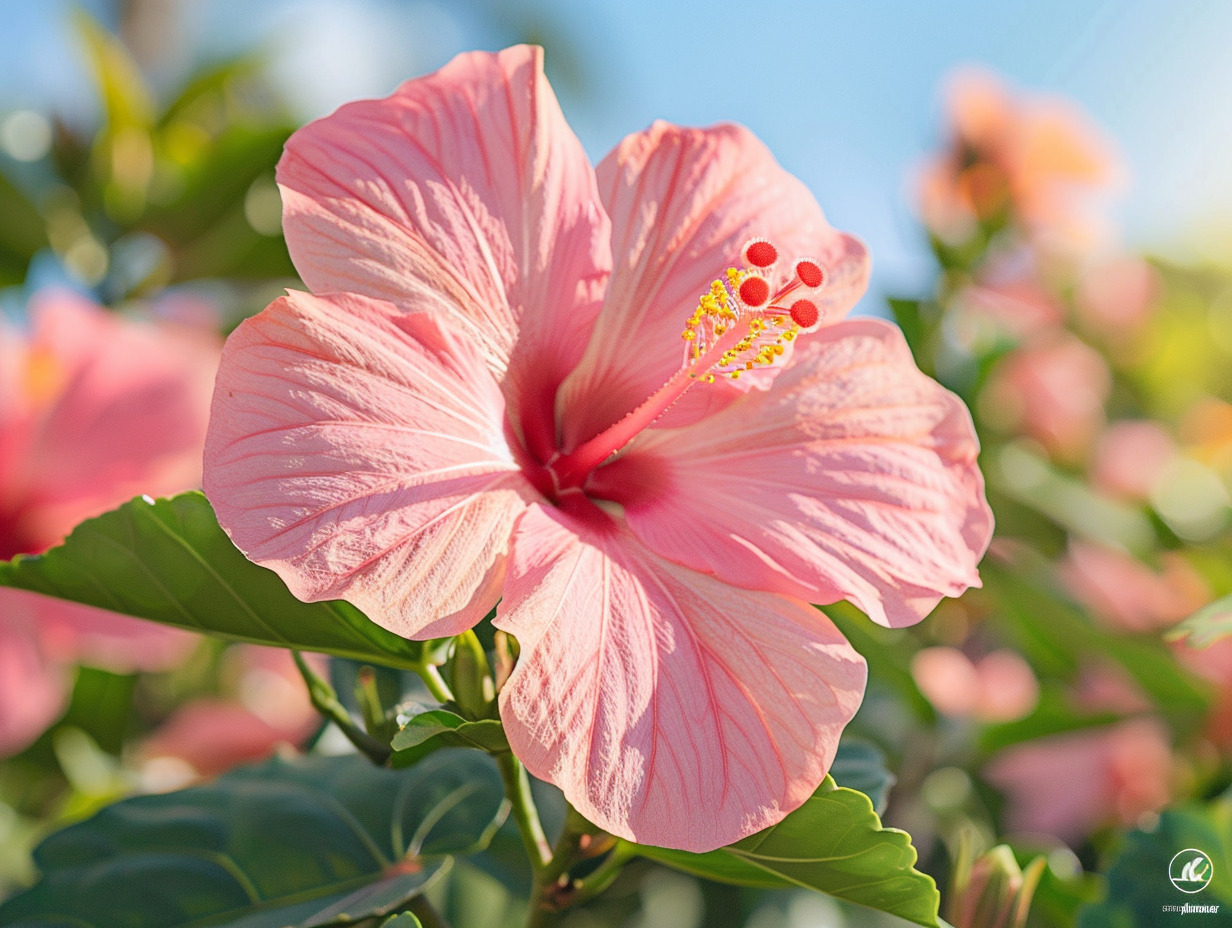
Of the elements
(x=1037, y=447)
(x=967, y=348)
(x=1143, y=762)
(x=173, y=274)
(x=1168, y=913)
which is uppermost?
(x=173, y=274)

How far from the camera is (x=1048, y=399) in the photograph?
209 centimetres

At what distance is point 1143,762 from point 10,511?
63.8 inches

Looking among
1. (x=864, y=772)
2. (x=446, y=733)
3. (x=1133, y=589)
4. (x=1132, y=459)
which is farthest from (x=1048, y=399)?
(x=446, y=733)

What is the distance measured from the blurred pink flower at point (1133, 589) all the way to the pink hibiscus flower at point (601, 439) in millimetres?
1054

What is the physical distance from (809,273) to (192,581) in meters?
0.46

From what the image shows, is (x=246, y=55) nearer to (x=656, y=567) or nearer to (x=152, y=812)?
(x=152, y=812)

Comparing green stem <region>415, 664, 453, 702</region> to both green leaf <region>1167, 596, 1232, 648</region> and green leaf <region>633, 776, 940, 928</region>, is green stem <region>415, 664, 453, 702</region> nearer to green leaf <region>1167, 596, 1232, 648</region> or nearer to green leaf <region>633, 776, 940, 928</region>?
green leaf <region>633, 776, 940, 928</region>

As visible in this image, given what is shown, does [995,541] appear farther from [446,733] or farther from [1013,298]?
[446,733]

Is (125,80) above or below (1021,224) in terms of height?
above

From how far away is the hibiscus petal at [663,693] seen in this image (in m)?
0.54

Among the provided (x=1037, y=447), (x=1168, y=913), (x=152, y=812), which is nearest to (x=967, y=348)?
(x=1037, y=447)

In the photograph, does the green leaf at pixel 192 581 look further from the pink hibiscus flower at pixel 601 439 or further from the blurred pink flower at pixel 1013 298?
the blurred pink flower at pixel 1013 298

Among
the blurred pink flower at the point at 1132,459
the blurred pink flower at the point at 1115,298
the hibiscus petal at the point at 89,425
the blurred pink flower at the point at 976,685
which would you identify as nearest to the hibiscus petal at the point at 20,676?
the hibiscus petal at the point at 89,425

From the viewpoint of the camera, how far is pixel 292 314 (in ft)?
1.84
